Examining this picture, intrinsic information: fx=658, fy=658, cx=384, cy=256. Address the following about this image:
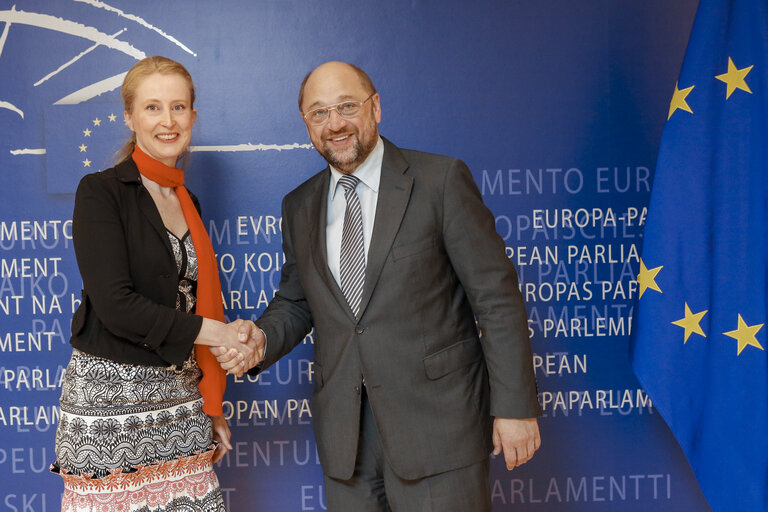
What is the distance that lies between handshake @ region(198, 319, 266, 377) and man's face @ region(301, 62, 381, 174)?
60 centimetres

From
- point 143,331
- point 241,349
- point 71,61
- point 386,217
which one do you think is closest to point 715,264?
point 386,217

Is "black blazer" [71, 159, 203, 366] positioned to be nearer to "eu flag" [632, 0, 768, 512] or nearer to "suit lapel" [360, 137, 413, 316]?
"suit lapel" [360, 137, 413, 316]

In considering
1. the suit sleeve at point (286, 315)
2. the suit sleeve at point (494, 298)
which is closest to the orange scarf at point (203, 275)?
the suit sleeve at point (286, 315)

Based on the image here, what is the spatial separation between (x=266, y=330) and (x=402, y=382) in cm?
54

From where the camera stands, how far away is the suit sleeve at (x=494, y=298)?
1872mm

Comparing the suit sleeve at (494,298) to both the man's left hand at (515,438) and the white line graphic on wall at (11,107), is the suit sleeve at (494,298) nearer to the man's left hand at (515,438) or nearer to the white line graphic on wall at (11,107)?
the man's left hand at (515,438)

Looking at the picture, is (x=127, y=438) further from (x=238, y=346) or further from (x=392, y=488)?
(x=392, y=488)

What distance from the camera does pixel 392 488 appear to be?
196cm

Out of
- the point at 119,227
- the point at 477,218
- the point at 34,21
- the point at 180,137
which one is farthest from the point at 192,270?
the point at 34,21

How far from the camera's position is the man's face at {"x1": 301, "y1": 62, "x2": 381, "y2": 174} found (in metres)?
1.99

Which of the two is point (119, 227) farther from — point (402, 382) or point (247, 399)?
point (247, 399)

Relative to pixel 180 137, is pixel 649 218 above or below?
below

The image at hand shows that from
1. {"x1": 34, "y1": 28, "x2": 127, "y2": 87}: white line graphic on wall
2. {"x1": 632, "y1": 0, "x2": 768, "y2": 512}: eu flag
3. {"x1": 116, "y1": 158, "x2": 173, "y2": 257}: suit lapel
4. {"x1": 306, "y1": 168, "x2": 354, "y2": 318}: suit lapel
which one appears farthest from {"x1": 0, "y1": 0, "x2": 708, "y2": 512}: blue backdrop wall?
{"x1": 116, "y1": 158, "x2": 173, "y2": 257}: suit lapel

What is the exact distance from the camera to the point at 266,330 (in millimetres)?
2188
